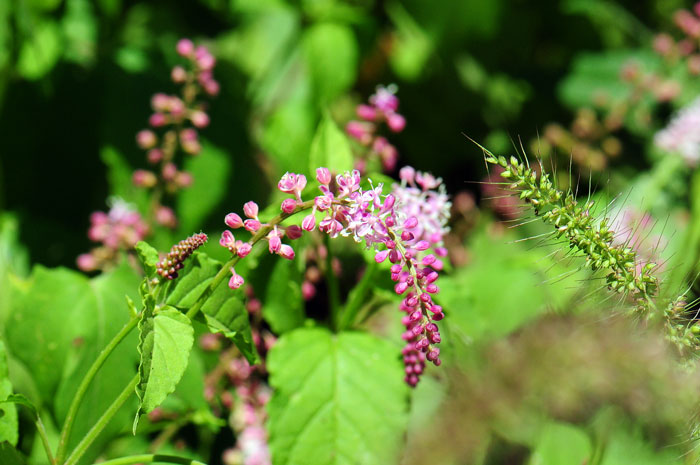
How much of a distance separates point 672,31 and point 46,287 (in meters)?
2.20

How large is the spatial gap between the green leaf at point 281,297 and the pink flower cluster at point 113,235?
0.32 m

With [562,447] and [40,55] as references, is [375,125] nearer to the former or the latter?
[562,447]

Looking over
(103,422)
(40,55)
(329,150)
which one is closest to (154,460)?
(103,422)

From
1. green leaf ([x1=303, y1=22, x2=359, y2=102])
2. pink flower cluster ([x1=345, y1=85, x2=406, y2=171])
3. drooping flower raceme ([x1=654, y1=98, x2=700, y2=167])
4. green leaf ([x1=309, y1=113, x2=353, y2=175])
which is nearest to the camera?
green leaf ([x1=309, y1=113, x2=353, y2=175])

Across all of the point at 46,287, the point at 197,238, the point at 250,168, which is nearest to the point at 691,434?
the point at 197,238

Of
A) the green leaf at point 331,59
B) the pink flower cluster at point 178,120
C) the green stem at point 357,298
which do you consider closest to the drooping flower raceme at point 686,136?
the green leaf at point 331,59

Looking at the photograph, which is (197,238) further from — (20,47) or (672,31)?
(672,31)

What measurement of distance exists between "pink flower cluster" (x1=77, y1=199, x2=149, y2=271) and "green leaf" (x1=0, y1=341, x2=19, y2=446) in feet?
1.45

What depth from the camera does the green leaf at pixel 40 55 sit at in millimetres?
1706

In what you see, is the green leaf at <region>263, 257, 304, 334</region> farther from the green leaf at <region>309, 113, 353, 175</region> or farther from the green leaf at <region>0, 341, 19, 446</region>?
the green leaf at <region>0, 341, 19, 446</region>

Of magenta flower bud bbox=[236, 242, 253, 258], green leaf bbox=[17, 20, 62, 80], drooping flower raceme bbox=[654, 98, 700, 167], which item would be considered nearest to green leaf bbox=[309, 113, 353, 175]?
magenta flower bud bbox=[236, 242, 253, 258]

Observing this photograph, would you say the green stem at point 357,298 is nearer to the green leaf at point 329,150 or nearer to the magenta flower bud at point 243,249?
the green leaf at point 329,150

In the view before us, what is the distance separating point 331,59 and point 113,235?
0.74m

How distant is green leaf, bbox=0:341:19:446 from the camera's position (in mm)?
916
